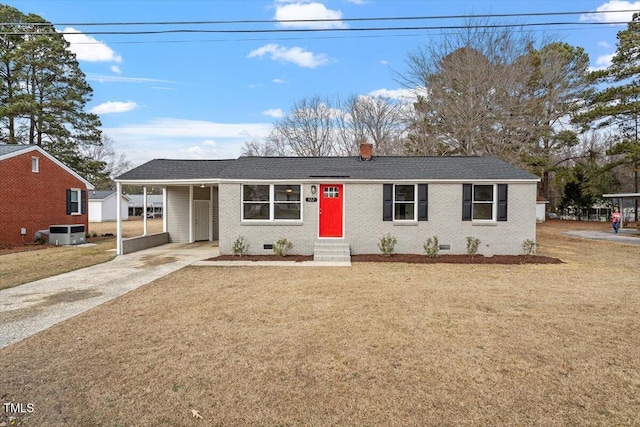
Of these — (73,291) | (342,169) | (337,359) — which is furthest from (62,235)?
(337,359)

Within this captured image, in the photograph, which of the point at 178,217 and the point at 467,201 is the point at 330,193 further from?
the point at 178,217

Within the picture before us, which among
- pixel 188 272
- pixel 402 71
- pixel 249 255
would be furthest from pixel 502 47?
pixel 188 272

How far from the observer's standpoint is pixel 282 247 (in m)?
12.1

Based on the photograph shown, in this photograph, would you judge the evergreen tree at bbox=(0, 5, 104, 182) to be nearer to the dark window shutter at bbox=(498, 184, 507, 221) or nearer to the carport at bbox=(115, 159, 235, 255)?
the carport at bbox=(115, 159, 235, 255)

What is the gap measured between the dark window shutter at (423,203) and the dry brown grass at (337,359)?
5.17 metres

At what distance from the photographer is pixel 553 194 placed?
133 feet

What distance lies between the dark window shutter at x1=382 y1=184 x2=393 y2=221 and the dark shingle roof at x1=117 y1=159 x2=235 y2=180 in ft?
21.3

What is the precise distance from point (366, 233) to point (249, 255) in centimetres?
427

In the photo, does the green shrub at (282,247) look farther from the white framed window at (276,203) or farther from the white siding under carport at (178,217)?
the white siding under carport at (178,217)

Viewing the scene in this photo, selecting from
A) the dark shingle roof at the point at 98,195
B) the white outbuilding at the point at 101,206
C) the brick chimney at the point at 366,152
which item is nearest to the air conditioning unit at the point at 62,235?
the brick chimney at the point at 366,152

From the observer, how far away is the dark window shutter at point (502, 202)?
12234 mm

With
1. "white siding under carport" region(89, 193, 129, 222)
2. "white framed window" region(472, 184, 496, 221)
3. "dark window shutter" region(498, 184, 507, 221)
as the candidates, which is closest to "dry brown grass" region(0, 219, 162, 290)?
"white framed window" region(472, 184, 496, 221)

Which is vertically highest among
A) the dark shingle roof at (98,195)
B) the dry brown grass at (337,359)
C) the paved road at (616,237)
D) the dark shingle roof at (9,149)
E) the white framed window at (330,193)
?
the dark shingle roof at (9,149)

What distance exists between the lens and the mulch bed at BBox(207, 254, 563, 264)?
1117cm
